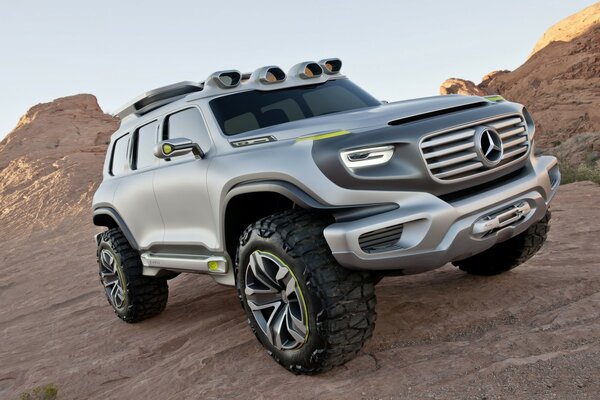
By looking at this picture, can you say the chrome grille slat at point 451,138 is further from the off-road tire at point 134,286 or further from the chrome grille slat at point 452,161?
the off-road tire at point 134,286

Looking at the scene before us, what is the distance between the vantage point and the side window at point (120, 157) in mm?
5609

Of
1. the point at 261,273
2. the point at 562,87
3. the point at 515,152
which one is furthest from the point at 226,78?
the point at 562,87

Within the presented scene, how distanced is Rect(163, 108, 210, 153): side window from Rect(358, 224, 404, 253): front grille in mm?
1705

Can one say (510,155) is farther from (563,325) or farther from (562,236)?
(562,236)

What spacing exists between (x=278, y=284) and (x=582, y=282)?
2445mm

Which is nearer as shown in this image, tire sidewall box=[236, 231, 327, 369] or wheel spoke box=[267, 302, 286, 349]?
tire sidewall box=[236, 231, 327, 369]

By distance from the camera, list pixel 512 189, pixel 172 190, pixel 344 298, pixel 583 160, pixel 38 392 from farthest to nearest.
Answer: pixel 583 160 → pixel 172 190 → pixel 38 392 → pixel 512 189 → pixel 344 298

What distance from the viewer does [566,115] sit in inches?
998

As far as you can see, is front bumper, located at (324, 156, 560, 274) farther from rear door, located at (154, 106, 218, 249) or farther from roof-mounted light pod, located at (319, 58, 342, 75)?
roof-mounted light pod, located at (319, 58, 342, 75)

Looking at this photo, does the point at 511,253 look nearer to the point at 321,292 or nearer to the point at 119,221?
the point at 321,292

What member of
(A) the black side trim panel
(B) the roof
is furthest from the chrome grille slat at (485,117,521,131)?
(A) the black side trim panel

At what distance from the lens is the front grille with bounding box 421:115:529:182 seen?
310 centimetres

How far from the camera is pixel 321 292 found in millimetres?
3059

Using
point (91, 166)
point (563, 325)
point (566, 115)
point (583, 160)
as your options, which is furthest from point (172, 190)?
point (566, 115)
